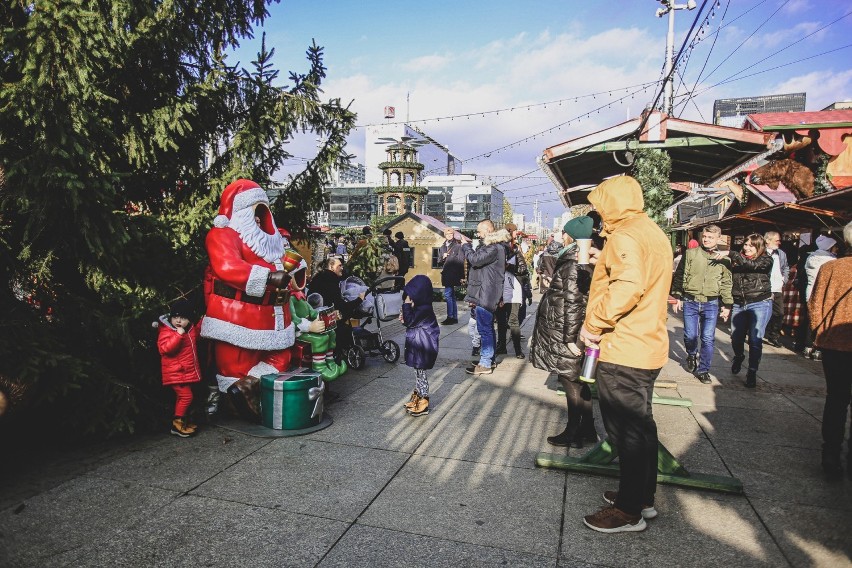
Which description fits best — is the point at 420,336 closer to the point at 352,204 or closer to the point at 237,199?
the point at 237,199

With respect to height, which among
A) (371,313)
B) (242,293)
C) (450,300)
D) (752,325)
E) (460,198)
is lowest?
(450,300)

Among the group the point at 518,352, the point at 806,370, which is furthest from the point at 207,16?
the point at 806,370

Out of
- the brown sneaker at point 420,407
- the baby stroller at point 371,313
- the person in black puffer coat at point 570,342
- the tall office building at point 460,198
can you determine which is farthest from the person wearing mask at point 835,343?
the tall office building at point 460,198

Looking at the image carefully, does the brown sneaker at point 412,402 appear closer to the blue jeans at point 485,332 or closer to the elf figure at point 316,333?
the elf figure at point 316,333

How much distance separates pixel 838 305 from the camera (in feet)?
12.5

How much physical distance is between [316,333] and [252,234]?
1371 mm

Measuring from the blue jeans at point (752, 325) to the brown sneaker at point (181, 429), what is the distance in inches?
255

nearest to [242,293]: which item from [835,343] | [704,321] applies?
[835,343]

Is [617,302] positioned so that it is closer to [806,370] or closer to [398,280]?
[398,280]

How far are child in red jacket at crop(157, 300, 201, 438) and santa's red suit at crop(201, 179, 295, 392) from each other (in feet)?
0.81

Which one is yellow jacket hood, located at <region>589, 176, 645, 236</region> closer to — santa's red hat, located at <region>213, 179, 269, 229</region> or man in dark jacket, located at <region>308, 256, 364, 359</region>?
santa's red hat, located at <region>213, 179, 269, 229</region>

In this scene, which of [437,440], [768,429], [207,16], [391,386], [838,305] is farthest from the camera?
[391,386]

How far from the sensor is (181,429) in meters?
4.43

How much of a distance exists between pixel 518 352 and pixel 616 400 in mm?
5098
